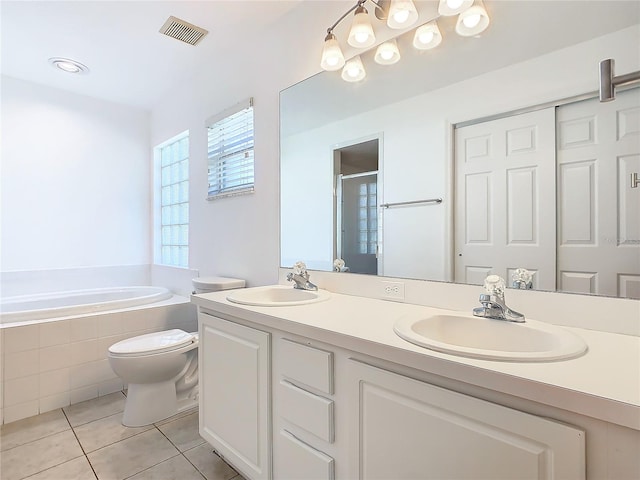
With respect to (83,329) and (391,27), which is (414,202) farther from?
(83,329)

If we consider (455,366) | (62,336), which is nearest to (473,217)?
(455,366)

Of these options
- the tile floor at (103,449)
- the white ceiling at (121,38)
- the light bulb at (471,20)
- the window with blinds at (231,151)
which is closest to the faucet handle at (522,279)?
the light bulb at (471,20)

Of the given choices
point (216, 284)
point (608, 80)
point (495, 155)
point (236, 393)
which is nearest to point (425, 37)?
point (495, 155)

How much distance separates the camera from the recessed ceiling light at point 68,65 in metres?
2.61

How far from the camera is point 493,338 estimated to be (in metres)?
1.04

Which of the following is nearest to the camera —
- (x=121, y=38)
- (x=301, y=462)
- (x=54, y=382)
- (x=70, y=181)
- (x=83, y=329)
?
(x=301, y=462)

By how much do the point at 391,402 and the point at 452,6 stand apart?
1.44 metres

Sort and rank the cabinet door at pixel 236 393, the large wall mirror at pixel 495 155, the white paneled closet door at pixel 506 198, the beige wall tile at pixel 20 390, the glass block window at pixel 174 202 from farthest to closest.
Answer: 1. the glass block window at pixel 174 202
2. the beige wall tile at pixel 20 390
3. the cabinet door at pixel 236 393
4. the white paneled closet door at pixel 506 198
5. the large wall mirror at pixel 495 155

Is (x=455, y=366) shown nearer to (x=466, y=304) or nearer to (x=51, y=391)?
(x=466, y=304)

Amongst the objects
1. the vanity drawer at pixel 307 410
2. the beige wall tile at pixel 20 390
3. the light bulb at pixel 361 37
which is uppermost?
the light bulb at pixel 361 37

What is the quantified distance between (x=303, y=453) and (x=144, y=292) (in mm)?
2801

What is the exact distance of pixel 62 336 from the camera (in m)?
2.14

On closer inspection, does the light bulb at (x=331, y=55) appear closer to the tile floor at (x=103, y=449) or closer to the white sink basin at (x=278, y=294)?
the white sink basin at (x=278, y=294)

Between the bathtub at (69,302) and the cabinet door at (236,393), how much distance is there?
4.35 ft
